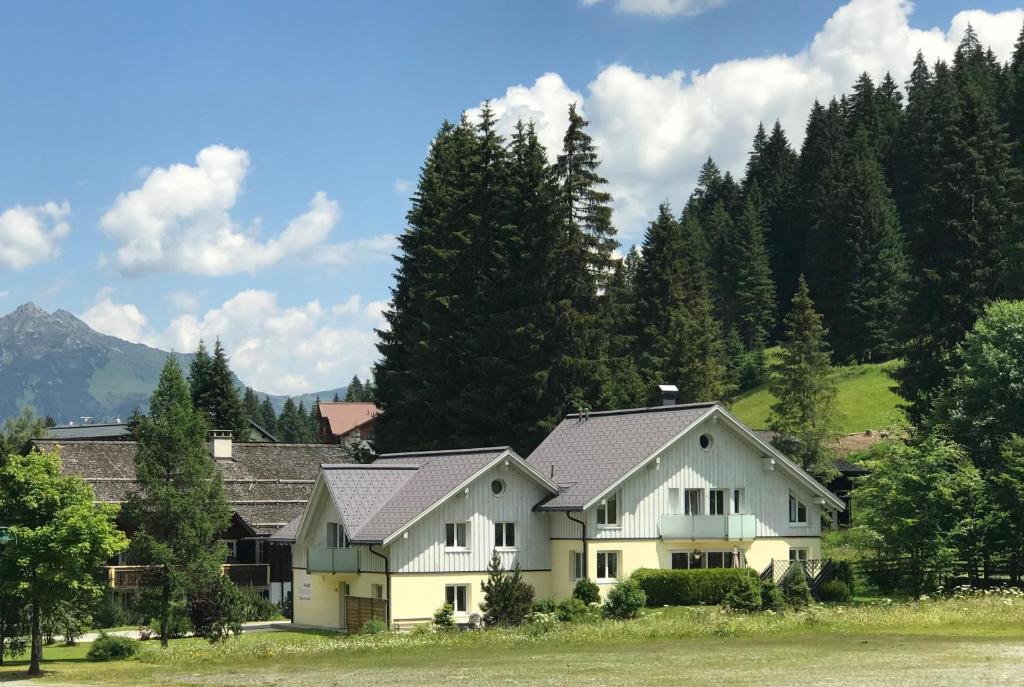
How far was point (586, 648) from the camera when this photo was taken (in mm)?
39688

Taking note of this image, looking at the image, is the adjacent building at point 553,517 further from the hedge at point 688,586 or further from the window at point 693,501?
the hedge at point 688,586

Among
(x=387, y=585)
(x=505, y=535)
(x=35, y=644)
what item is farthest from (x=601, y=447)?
(x=35, y=644)

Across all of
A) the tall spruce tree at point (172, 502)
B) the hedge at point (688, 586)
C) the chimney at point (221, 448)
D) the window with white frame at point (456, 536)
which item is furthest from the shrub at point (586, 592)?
the chimney at point (221, 448)

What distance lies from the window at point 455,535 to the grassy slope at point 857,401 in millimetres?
45546

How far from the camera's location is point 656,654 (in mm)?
36531

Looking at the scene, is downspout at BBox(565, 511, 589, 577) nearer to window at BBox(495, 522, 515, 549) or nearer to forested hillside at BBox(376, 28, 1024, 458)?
window at BBox(495, 522, 515, 549)

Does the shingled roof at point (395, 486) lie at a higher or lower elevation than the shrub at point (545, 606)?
higher

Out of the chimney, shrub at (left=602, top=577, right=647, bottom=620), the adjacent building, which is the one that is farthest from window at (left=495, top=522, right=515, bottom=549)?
the chimney

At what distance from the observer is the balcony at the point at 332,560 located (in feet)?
177

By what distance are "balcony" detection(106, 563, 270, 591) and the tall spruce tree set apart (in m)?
12.4

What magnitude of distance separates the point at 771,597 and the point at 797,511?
9361mm

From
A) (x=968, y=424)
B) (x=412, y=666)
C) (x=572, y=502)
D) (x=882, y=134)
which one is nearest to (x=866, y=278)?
(x=882, y=134)

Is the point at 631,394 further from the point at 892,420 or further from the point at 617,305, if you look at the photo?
the point at 892,420

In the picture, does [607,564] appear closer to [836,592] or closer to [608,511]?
[608,511]
